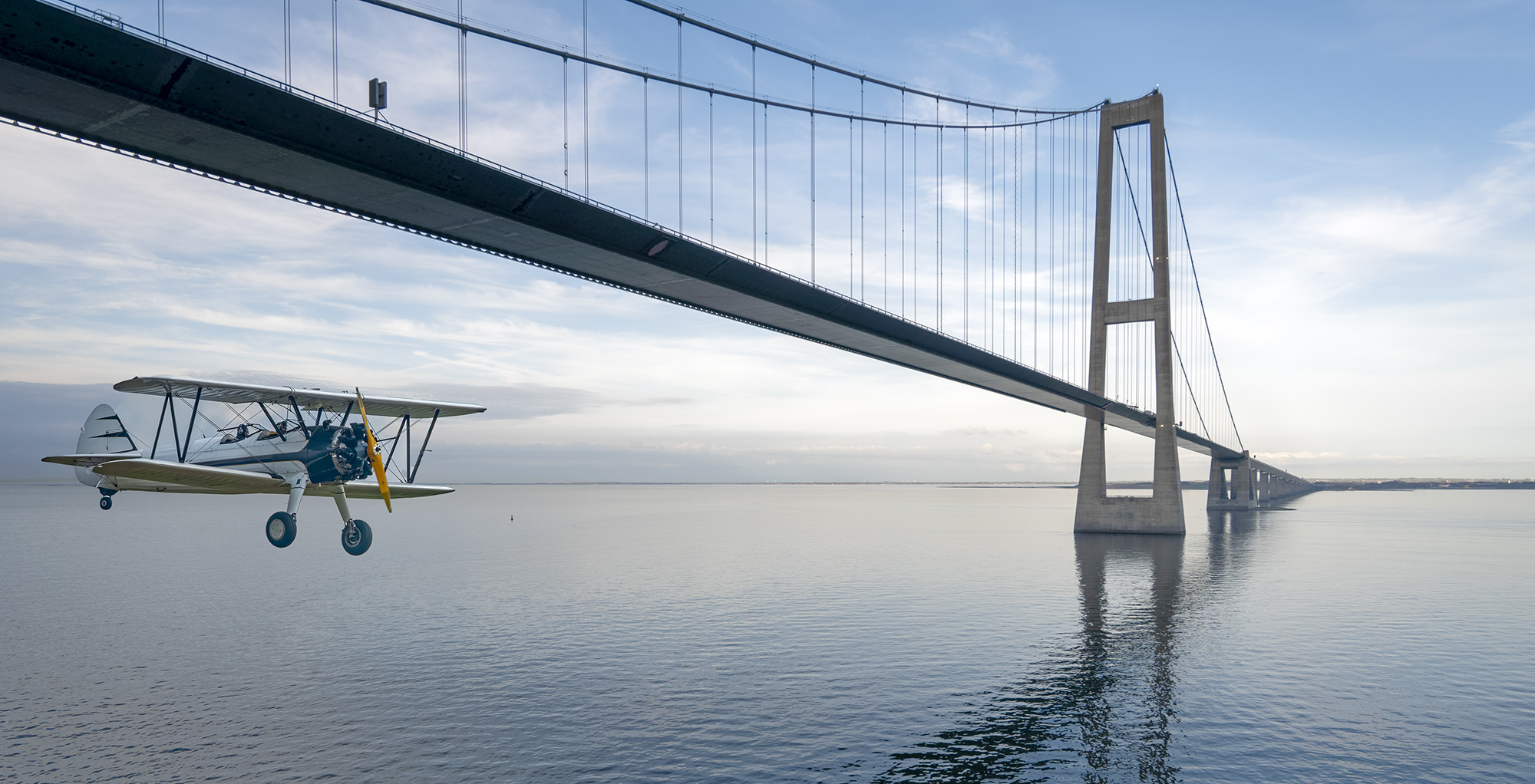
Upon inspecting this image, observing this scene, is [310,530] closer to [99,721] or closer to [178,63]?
[99,721]

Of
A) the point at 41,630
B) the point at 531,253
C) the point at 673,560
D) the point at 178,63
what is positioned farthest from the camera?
the point at 673,560

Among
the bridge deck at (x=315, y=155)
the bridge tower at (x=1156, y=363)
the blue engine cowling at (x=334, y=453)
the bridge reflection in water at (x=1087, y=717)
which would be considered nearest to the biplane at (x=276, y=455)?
the blue engine cowling at (x=334, y=453)

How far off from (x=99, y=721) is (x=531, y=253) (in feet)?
62.2

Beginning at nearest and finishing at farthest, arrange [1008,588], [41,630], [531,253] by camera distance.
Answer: [531,253], [41,630], [1008,588]

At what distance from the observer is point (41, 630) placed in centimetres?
4131

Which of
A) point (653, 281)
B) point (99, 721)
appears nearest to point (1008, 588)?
point (653, 281)

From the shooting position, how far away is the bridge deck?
1555 centimetres

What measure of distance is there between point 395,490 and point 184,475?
206 inches

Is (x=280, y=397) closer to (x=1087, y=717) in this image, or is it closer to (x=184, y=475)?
(x=184, y=475)

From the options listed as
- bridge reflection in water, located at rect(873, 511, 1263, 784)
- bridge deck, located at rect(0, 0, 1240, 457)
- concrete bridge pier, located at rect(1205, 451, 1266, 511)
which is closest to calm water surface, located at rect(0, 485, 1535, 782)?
bridge reflection in water, located at rect(873, 511, 1263, 784)

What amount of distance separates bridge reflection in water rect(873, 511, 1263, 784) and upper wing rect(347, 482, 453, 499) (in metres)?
15.7

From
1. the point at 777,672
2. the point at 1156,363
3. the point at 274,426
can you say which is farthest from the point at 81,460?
the point at 1156,363

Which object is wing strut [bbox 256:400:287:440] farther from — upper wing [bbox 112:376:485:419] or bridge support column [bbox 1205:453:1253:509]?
bridge support column [bbox 1205:453:1253:509]

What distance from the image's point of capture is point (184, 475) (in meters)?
22.6
